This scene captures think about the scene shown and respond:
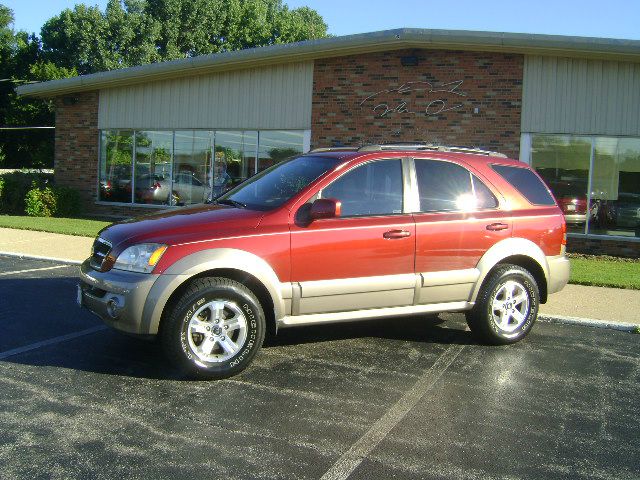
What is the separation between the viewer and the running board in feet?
18.3

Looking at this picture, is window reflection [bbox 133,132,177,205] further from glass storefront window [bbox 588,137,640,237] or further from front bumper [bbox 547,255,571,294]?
front bumper [bbox 547,255,571,294]

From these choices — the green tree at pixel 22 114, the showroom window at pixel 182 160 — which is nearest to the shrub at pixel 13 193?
the showroom window at pixel 182 160

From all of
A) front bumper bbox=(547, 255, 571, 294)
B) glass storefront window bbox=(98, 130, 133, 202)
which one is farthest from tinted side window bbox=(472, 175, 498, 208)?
glass storefront window bbox=(98, 130, 133, 202)

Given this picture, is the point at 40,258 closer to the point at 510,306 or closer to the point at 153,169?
the point at 153,169

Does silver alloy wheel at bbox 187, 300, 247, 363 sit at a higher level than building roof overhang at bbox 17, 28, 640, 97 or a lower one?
lower

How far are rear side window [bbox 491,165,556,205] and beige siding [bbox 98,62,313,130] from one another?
9.41 m

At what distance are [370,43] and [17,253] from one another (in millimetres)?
8131

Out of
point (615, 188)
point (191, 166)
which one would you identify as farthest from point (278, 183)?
point (191, 166)

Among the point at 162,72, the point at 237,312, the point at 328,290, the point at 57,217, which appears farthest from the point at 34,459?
the point at 57,217

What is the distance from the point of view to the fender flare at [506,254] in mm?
6418

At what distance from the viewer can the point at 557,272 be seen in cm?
696

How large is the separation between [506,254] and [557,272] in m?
0.79

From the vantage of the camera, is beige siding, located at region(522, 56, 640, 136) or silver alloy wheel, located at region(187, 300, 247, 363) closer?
silver alloy wheel, located at region(187, 300, 247, 363)

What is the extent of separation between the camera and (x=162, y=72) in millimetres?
16906
